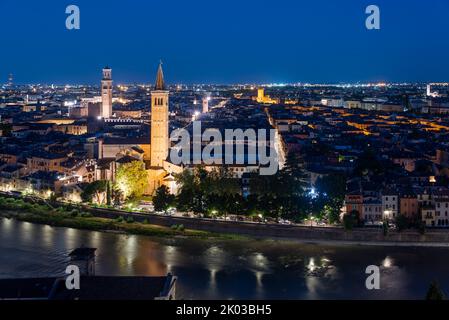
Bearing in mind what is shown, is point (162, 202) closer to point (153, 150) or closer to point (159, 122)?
point (153, 150)

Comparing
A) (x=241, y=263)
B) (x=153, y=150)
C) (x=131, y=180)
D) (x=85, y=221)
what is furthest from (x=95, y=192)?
(x=241, y=263)

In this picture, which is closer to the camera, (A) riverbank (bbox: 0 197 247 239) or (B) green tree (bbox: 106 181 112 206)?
(A) riverbank (bbox: 0 197 247 239)

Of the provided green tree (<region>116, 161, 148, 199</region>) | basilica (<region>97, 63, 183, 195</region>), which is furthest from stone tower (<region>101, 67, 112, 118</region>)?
green tree (<region>116, 161, 148, 199</region>)

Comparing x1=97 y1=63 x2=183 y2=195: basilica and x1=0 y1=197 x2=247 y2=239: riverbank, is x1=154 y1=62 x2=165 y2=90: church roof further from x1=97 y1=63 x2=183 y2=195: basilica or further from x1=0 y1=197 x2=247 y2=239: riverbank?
x1=0 y1=197 x2=247 y2=239: riverbank

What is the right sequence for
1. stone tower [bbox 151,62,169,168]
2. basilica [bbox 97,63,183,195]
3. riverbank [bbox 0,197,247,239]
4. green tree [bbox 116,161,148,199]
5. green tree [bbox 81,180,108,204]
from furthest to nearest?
stone tower [bbox 151,62,169,168] → basilica [bbox 97,63,183,195] → green tree [bbox 116,161,148,199] → green tree [bbox 81,180,108,204] → riverbank [bbox 0,197,247,239]

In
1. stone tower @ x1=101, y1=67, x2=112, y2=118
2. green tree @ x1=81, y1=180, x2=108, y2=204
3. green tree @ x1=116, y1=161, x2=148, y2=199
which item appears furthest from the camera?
stone tower @ x1=101, y1=67, x2=112, y2=118

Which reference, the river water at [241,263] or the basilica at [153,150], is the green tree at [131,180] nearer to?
the basilica at [153,150]
